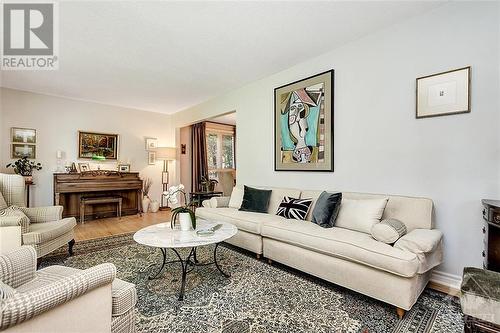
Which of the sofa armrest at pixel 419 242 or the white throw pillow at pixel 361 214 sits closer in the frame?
the sofa armrest at pixel 419 242

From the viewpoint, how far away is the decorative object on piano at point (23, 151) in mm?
4363

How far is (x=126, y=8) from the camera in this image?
2186 mm

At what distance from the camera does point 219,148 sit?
715 centimetres

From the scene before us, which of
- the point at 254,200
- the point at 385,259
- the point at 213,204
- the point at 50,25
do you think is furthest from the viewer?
the point at 213,204

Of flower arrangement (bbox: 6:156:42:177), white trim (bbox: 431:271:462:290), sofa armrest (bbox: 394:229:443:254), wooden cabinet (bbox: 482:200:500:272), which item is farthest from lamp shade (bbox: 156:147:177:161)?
wooden cabinet (bbox: 482:200:500:272)

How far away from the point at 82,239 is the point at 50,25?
2812mm

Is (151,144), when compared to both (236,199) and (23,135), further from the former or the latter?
(236,199)

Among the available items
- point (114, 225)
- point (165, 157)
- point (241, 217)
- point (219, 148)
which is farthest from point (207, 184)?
point (241, 217)

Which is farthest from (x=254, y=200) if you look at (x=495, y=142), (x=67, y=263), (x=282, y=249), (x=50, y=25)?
(x=50, y=25)

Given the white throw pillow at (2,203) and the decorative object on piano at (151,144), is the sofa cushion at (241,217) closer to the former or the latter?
the white throw pillow at (2,203)

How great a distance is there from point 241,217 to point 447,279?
2.12 meters

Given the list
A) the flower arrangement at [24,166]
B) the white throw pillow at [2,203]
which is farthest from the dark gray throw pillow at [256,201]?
the flower arrangement at [24,166]

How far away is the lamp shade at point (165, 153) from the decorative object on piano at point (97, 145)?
2.94 ft

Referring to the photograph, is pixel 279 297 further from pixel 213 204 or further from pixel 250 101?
pixel 250 101
